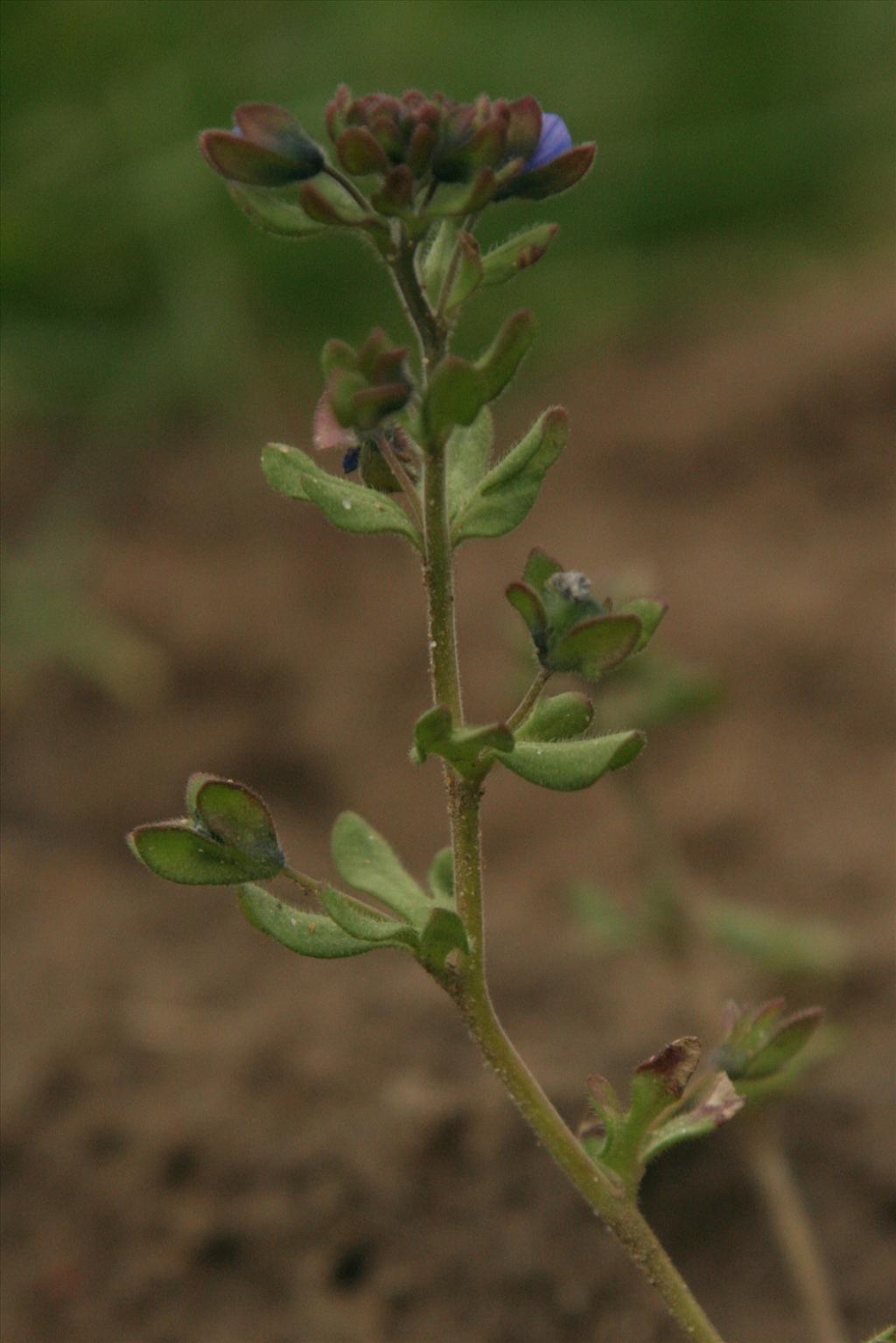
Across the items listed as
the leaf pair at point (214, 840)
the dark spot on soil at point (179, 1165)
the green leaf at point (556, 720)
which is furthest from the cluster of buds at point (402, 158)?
the dark spot on soil at point (179, 1165)

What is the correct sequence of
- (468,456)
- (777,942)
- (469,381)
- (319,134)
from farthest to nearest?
(319,134) → (777,942) → (468,456) → (469,381)

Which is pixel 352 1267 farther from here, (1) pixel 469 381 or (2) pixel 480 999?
(1) pixel 469 381

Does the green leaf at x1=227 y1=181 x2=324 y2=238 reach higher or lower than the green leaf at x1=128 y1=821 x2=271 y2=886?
higher

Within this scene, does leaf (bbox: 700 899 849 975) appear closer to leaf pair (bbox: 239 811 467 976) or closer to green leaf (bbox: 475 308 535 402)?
leaf pair (bbox: 239 811 467 976)

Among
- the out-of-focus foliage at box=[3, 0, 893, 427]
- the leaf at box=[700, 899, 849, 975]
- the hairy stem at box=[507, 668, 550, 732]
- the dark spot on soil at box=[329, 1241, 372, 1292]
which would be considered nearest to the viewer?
the hairy stem at box=[507, 668, 550, 732]

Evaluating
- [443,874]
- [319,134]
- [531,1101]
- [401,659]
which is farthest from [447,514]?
[319,134]

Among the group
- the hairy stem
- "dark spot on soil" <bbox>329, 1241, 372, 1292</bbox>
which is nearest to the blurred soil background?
"dark spot on soil" <bbox>329, 1241, 372, 1292</bbox>
